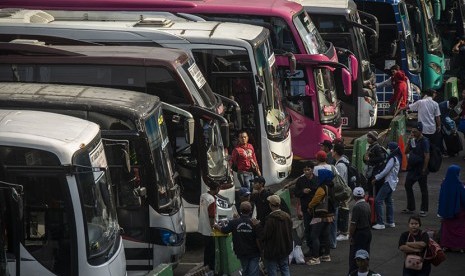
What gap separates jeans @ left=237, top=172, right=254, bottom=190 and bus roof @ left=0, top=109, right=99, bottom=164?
20.7 feet

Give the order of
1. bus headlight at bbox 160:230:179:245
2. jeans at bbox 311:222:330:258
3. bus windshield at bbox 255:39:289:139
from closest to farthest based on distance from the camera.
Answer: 1. bus headlight at bbox 160:230:179:245
2. jeans at bbox 311:222:330:258
3. bus windshield at bbox 255:39:289:139

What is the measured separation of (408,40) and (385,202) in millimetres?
12122

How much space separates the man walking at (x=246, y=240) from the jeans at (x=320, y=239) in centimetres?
210

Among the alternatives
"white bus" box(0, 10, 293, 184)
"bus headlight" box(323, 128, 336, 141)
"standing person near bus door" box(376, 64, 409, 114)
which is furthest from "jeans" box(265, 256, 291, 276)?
"standing person near bus door" box(376, 64, 409, 114)

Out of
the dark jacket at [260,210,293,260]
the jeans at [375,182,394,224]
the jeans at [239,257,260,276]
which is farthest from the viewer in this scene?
the jeans at [375,182,394,224]

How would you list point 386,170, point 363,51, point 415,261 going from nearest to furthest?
1. point 415,261
2. point 386,170
3. point 363,51

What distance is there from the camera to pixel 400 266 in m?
22.8

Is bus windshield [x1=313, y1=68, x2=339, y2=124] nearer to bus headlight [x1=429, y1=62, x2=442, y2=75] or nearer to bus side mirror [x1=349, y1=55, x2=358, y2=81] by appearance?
bus side mirror [x1=349, y1=55, x2=358, y2=81]

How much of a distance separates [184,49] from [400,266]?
204 inches

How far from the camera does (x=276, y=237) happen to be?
20.6 metres

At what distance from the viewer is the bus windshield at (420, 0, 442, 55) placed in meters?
38.2

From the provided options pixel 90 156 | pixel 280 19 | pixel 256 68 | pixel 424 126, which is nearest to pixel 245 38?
pixel 256 68

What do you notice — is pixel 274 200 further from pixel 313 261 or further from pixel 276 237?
pixel 313 261

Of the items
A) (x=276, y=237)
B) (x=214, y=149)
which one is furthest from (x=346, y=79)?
(x=276, y=237)
